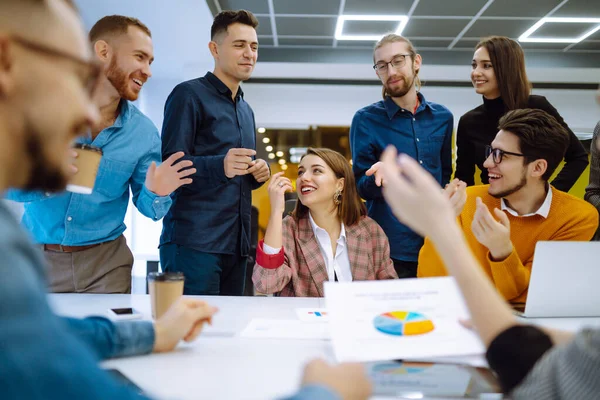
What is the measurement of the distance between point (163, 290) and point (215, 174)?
0.98 meters

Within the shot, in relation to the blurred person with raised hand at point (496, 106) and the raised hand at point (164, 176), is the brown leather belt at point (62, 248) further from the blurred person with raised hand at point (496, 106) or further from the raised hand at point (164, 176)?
the blurred person with raised hand at point (496, 106)

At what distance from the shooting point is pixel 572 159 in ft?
8.20

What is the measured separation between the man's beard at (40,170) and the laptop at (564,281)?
1.14 m

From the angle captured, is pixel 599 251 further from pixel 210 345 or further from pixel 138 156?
pixel 138 156

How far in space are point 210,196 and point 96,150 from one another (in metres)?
0.91

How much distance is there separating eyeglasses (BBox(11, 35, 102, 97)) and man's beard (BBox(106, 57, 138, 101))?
1474 mm

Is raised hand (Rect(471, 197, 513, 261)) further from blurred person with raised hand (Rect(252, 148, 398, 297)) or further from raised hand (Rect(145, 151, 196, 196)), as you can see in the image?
raised hand (Rect(145, 151, 196, 196))

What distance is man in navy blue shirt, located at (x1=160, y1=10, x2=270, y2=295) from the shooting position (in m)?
2.23

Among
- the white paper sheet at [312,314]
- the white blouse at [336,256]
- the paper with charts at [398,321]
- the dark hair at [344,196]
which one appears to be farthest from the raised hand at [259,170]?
the paper with charts at [398,321]

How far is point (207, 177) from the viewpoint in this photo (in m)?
2.23

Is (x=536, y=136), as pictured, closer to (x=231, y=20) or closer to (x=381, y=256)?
(x=381, y=256)

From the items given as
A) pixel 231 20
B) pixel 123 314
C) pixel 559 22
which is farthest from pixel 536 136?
pixel 559 22

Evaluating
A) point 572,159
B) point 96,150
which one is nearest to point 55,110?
point 96,150

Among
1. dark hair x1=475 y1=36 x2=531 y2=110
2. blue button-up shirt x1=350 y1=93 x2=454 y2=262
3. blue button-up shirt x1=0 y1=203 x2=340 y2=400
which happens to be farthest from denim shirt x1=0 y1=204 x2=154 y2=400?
dark hair x1=475 y1=36 x2=531 y2=110
